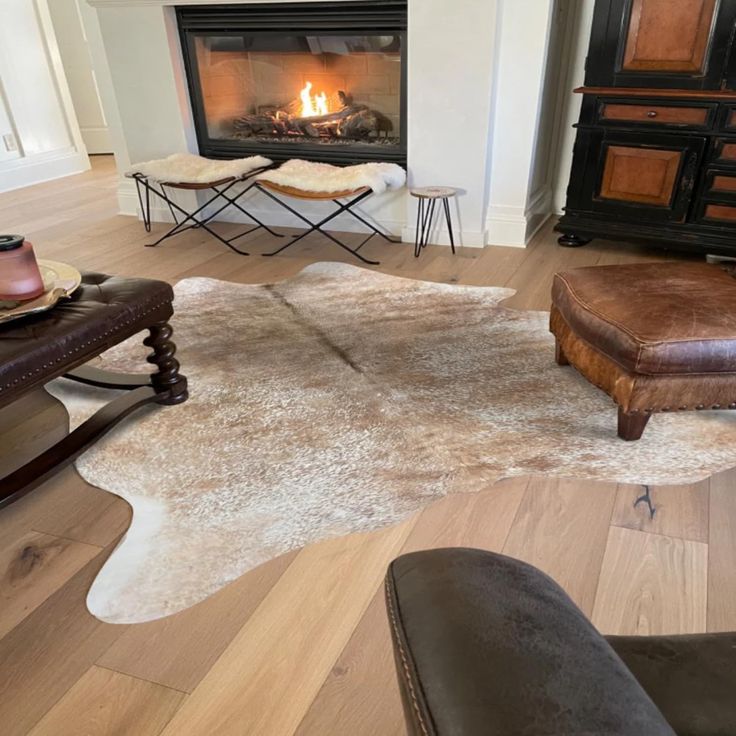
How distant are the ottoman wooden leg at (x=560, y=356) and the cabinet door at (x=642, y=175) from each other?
1.38m

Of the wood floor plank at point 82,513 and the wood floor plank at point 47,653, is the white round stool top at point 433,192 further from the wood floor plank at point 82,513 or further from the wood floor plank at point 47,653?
the wood floor plank at point 47,653

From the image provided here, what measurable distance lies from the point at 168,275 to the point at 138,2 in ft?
→ 5.53

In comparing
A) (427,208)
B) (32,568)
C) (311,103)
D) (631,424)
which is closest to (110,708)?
(32,568)

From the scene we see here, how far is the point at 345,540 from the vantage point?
1.51m

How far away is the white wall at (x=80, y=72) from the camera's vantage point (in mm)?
5703

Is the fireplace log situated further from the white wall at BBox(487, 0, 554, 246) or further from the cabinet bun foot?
the cabinet bun foot

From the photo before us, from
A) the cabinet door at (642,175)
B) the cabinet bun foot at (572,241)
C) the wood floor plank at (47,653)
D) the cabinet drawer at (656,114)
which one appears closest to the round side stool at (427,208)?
the cabinet bun foot at (572,241)

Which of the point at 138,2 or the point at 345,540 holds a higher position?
the point at 138,2

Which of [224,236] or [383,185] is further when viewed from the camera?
[224,236]

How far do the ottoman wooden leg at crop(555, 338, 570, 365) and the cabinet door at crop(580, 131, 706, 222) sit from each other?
1.38 meters

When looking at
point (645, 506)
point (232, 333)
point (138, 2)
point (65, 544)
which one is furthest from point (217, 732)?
point (138, 2)

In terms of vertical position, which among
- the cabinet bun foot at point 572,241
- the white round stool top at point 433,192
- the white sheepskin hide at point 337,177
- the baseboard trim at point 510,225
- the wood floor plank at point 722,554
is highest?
the white sheepskin hide at point 337,177

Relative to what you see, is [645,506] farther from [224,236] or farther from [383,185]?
[224,236]

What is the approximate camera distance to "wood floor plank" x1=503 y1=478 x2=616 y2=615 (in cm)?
140
